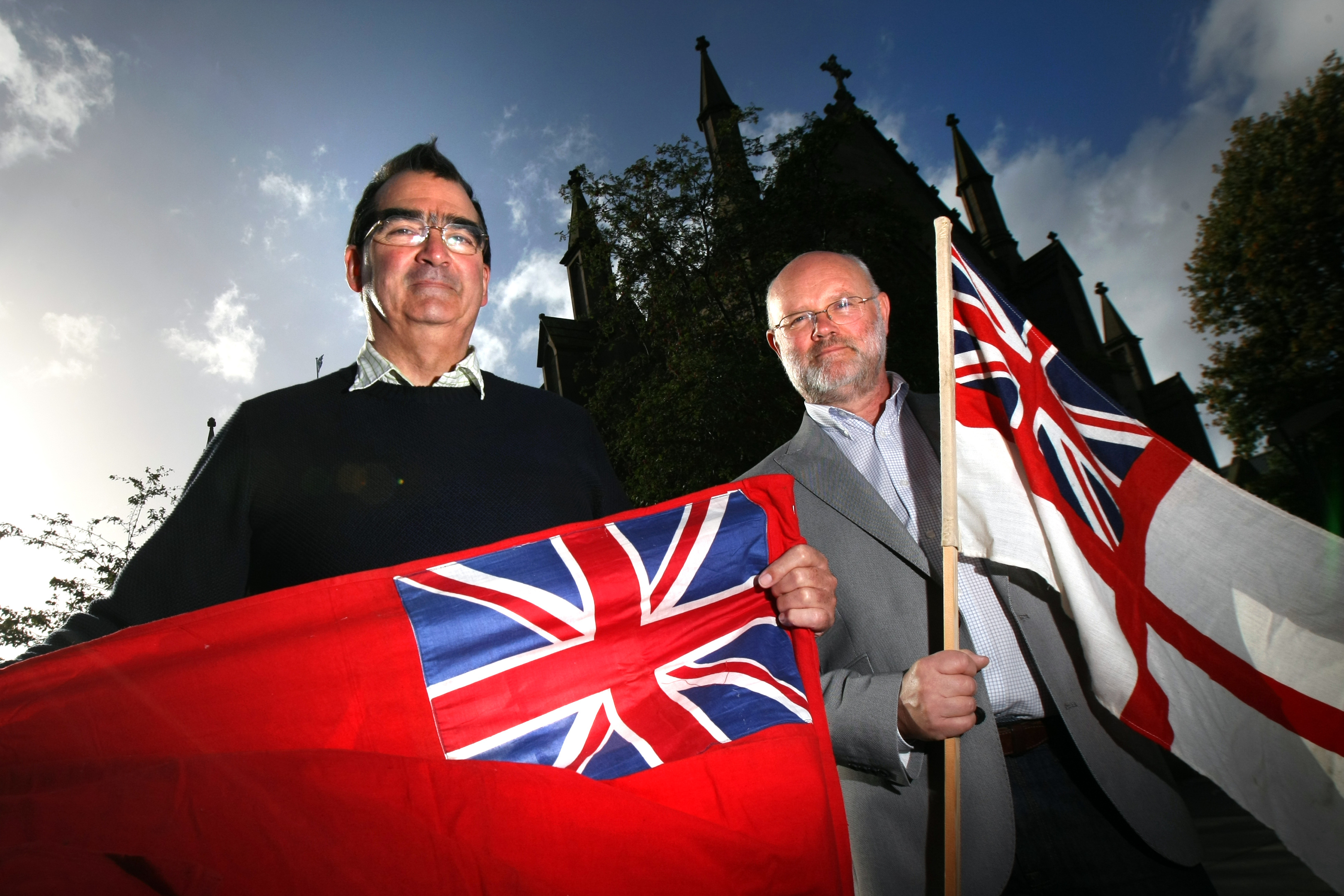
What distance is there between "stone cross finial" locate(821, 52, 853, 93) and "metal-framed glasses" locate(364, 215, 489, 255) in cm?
2578

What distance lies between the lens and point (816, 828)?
183cm

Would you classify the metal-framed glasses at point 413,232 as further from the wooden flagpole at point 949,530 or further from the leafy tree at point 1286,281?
the leafy tree at point 1286,281

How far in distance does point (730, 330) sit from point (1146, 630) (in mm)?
11715

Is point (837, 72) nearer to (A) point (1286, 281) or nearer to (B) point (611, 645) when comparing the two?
(A) point (1286, 281)

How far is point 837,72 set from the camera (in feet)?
80.3

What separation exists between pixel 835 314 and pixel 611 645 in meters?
1.75

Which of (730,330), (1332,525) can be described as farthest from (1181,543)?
(1332,525)

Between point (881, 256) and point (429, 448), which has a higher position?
point (881, 256)

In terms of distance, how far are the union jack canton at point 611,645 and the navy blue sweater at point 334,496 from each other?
15 cm

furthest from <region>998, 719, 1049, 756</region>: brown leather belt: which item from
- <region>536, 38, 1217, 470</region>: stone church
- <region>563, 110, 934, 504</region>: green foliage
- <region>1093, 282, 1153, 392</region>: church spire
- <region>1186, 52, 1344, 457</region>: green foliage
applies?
<region>1093, 282, 1153, 392</region>: church spire

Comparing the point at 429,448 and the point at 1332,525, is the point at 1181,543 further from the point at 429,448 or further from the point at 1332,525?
the point at 1332,525

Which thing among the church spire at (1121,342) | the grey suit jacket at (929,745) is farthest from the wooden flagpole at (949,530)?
the church spire at (1121,342)

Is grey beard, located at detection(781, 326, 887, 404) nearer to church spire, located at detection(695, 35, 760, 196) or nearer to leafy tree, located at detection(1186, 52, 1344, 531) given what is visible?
church spire, located at detection(695, 35, 760, 196)

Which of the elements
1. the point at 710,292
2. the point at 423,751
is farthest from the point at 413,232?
the point at 710,292
